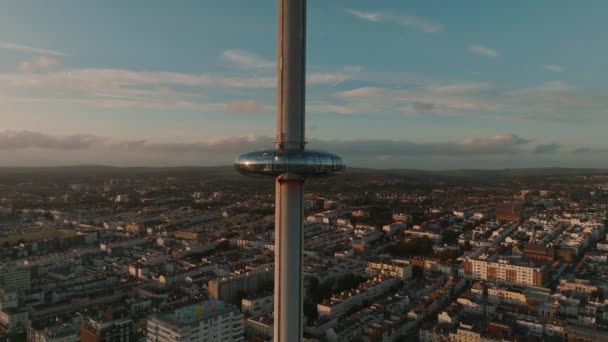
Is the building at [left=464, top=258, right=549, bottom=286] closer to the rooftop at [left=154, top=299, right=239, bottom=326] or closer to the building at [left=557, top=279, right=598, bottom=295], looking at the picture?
the building at [left=557, top=279, right=598, bottom=295]

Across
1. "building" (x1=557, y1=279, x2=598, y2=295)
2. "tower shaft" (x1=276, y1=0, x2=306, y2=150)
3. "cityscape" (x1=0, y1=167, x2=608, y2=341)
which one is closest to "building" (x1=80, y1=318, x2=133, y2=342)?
"cityscape" (x1=0, y1=167, x2=608, y2=341)

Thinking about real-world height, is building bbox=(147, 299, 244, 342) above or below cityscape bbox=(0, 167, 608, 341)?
above

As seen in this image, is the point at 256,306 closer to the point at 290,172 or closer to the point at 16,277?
the point at 16,277

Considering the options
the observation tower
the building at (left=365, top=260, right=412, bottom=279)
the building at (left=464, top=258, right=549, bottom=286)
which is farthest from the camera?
Result: the building at (left=365, top=260, right=412, bottom=279)

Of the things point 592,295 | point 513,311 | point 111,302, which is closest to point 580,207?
point 592,295

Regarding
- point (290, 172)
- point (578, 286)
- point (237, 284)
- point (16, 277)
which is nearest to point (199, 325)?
point (237, 284)

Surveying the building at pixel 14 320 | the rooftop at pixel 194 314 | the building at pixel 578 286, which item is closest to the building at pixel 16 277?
→ the building at pixel 14 320

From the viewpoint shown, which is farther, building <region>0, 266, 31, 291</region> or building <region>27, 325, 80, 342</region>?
building <region>0, 266, 31, 291</region>

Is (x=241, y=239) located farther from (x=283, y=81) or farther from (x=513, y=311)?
(x=283, y=81)
